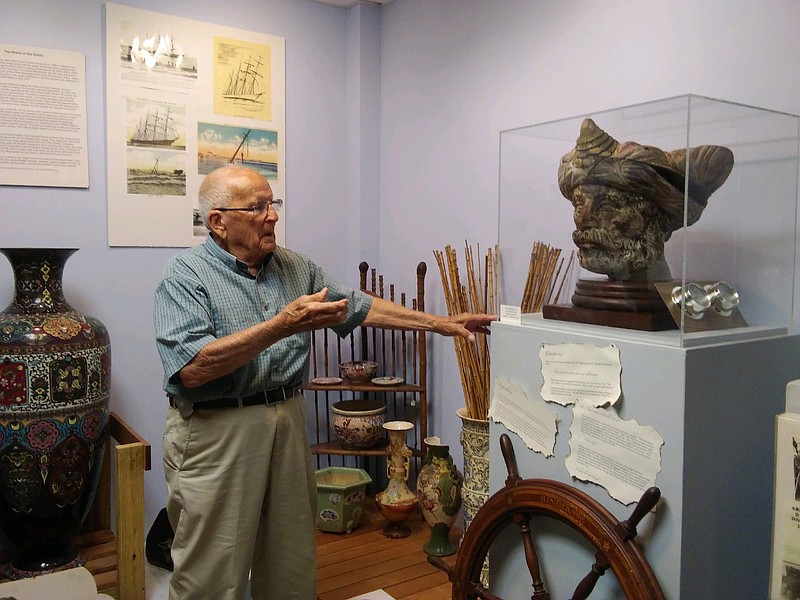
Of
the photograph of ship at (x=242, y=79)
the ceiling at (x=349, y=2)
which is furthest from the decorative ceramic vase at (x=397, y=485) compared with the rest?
the ceiling at (x=349, y=2)

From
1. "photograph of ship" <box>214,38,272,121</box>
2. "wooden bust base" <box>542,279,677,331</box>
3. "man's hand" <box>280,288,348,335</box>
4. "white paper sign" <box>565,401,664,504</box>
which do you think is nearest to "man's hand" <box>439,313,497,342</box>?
"wooden bust base" <box>542,279,677,331</box>

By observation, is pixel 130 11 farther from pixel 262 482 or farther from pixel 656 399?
pixel 656 399

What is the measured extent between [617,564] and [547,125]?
102 cm

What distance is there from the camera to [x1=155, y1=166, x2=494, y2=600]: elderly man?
1806mm

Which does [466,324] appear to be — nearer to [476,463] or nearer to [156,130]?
[476,463]

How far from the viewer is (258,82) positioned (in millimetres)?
3008

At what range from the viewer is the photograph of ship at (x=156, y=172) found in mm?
2725

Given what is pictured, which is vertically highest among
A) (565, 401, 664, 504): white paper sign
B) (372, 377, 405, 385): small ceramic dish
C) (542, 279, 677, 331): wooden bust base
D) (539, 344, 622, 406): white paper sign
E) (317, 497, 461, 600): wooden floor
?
(542, 279, 677, 331): wooden bust base

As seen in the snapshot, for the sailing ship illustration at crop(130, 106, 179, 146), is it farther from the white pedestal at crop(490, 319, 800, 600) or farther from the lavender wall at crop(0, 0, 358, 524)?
the white pedestal at crop(490, 319, 800, 600)

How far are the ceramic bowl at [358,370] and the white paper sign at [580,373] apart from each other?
57.2 inches

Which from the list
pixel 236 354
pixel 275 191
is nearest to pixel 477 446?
pixel 236 354

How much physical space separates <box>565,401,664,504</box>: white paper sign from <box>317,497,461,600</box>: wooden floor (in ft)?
3.49

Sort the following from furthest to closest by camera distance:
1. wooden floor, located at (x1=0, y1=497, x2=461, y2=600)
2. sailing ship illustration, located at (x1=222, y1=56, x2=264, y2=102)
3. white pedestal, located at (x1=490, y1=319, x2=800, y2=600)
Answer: sailing ship illustration, located at (x1=222, y1=56, x2=264, y2=102)
wooden floor, located at (x1=0, y1=497, x2=461, y2=600)
white pedestal, located at (x1=490, y1=319, x2=800, y2=600)

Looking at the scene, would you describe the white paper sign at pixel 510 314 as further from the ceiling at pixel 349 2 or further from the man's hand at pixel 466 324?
the ceiling at pixel 349 2
